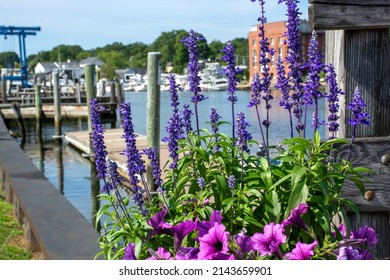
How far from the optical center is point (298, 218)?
87.1 inches

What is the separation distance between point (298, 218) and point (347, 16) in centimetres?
88

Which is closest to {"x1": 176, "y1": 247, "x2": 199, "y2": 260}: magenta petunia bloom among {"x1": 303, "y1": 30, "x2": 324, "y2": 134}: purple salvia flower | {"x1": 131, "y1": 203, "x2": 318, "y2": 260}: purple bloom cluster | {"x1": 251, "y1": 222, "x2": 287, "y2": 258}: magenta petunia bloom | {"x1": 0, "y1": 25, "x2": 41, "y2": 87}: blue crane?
{"x1": 131, "y1": 203, "x2": 318, "y2": 260}: purple bloom cluster

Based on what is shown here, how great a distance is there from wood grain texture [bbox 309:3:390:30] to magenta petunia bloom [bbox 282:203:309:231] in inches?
30.6

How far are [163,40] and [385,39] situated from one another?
93.0 meters

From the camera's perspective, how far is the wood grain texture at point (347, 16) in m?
2.48

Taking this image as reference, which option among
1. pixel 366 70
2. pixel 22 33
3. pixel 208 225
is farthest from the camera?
pixel 22 33

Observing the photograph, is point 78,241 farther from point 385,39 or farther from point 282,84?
point 385,39

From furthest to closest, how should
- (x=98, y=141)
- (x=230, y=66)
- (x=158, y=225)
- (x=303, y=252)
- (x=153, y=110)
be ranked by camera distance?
(x=153, y=110), (x=230, y=66), (x=98, y=141), (x=158, y=225), (x=303, y=252)

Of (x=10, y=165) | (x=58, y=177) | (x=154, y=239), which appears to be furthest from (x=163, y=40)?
(x=154, y=239)

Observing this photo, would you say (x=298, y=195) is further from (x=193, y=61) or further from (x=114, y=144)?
(x=114, y=144)

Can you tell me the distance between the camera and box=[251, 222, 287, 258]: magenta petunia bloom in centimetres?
215

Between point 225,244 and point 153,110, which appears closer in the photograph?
point 225,244

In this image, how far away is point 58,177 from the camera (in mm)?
15859

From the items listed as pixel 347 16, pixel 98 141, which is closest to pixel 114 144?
pixel 98 141
